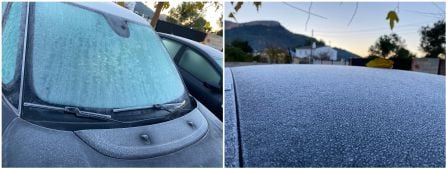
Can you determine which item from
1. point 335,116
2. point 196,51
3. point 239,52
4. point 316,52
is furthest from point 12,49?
point 316,52

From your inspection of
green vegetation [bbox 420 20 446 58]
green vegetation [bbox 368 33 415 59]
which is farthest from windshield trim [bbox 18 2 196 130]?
green vegetation [bbox 420 20 446 58]

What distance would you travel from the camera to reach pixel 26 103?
1.36 meters

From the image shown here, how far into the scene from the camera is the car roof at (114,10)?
153cm

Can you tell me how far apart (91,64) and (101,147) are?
12.5 inches

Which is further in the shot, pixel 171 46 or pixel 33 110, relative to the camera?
pixel 171 46

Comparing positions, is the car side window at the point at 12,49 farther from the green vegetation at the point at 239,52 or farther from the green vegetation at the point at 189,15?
the green vegetation at the point at 239,52

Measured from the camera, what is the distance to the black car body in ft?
4.46

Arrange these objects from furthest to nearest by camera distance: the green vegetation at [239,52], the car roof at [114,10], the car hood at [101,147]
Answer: the green vegetation at [239,52], the car roof at [114,10], the car hood at [101,147]

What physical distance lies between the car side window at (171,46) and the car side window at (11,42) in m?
0.55

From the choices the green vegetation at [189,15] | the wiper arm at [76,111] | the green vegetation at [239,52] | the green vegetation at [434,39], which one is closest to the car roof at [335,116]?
the green vegetation at [239,52]

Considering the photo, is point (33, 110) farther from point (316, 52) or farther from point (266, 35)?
point (316, 52)

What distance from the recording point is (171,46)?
1653mm

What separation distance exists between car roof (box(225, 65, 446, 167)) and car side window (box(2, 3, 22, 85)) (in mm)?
827

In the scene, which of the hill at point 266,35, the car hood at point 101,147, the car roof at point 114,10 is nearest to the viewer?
the car hood at point 101,147
